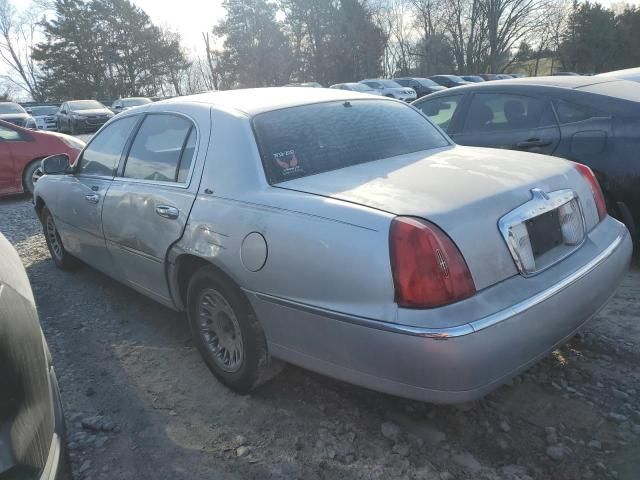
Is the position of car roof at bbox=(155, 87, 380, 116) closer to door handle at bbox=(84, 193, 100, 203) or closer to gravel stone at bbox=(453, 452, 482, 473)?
door handle at bbox=(84, 193, 100, 203)

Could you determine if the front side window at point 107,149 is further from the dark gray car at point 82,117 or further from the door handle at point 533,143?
the dark gray car at point 82,117

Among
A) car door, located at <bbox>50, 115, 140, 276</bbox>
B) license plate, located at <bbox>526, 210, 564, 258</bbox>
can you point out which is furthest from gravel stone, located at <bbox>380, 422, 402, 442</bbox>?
car door, located at <bbox>50, 115, 140, 276</bbox>

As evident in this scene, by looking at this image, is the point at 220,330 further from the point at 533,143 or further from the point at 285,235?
the point at 533,143

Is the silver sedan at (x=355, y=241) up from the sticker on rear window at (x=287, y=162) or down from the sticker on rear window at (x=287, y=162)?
down

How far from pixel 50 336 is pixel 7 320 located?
250 cm

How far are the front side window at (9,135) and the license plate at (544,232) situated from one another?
9070mm

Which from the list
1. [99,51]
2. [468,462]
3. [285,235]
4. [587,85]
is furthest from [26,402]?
[99,51]

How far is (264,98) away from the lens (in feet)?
10.3

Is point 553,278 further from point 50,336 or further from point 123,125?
point 50,336

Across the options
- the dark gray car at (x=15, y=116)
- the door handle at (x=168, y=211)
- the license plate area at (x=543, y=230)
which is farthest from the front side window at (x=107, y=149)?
the dark gray car at (x=15, y=116)

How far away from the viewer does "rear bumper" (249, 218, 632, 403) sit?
190 centimetres

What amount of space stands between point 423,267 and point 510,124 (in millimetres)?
3291

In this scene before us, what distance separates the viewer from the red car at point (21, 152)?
8.64 meters

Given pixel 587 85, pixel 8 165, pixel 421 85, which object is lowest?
pixel 421 85
